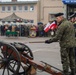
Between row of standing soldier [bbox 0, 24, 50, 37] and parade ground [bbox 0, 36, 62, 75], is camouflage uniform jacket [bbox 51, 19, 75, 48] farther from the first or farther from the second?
row of standing soldier [bbox 0, 24, 50, 37]

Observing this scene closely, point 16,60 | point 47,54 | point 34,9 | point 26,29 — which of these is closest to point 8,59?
point 16,60

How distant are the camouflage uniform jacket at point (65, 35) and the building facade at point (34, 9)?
155ft

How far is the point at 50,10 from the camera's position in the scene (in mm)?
56469

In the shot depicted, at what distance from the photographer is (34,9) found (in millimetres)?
59156

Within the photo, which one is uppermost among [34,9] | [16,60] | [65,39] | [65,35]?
[34,9]

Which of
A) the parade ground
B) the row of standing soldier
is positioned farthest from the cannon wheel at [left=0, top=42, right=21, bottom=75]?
the row of standing soldier

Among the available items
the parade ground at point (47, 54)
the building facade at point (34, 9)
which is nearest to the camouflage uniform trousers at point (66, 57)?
the parade ground at point (47, 54)

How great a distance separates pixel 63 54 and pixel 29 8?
5312 centimetres

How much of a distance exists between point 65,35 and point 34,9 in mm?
51306

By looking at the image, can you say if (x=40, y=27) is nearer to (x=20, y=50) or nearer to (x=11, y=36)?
(x=11, y=36)

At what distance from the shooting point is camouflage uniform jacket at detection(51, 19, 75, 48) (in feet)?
26.5

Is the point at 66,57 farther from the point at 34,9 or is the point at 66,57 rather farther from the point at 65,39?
the point at 34,9

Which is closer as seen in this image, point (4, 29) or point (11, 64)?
point (11, 64)

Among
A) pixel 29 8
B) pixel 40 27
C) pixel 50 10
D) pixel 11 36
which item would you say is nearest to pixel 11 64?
pixel 11 36
